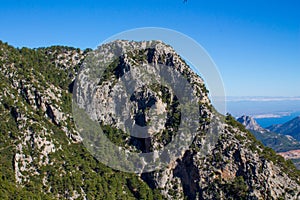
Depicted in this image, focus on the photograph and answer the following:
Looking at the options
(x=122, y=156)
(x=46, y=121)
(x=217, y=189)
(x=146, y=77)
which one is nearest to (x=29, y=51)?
(x=46, y=121)

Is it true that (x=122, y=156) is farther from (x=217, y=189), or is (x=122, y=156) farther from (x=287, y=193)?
(x=287, y=193)

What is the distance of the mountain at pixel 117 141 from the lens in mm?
83088

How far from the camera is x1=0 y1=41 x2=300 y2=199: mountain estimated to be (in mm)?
83088

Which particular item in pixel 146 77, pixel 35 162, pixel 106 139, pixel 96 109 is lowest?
pixel 35 162

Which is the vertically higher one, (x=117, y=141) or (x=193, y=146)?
(x=117, y=141)

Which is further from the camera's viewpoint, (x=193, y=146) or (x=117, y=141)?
(x=117, y=141)

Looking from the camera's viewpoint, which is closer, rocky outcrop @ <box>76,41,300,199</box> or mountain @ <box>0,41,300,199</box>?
mountain @ <box>0,41,300,199</box>

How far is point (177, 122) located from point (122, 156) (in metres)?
19.2

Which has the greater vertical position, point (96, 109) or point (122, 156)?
point (96, 109)

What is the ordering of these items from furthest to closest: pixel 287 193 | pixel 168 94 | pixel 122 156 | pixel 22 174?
pixel 168 94, pixel 122 156, pixel 287 193, pixel 22 174

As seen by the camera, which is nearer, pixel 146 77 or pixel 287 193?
pixel 287 193

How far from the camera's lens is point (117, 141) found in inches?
3984

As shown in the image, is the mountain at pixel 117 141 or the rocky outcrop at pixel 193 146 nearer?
the mountain at pixel 117 141

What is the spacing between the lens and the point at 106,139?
3952 inches
